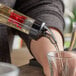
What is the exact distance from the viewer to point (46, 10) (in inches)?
33.1

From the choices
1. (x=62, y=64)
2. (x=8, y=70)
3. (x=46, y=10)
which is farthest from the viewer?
(x=46, y=10)

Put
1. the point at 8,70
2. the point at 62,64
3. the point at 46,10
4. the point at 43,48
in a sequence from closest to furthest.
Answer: the point at 8,70 < the point at 62,64 < the point at 43,48 < the point at 46,10

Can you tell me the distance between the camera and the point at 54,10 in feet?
2.76

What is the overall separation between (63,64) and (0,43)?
0.42m

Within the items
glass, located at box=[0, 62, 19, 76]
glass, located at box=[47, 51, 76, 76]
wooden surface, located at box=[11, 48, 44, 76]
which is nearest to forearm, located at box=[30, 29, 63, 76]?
wooden surface, located at box=[11, 48, 44, 76]

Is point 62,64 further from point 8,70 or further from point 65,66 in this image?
point 8,70

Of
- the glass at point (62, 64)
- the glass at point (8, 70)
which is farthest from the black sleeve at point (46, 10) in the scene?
the glass at point (8, 70)

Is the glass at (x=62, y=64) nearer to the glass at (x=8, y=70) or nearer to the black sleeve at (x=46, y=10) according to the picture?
the glass at (x=8, y=70)

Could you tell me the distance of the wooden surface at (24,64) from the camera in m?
Result: 0.64

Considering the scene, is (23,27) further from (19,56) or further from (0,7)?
(19,56)

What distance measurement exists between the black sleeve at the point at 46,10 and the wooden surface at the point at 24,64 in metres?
0.15

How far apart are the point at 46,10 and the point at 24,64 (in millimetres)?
218

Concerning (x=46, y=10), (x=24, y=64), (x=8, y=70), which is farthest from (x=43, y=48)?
(x=8, y=70)

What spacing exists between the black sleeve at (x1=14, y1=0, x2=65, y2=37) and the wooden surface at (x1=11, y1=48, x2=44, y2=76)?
147 mm
